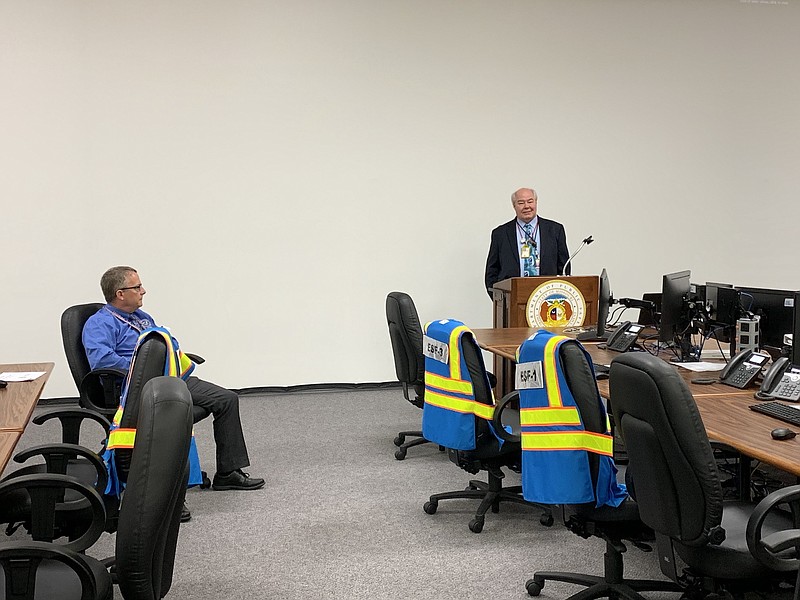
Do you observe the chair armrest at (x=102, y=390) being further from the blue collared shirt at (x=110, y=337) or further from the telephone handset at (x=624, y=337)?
the telephone handset at (x=624, y=337)

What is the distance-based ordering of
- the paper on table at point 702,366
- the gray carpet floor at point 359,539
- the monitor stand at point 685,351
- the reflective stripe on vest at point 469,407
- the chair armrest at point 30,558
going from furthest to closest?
the monitor stand at point 685,351 → the paper on table at point 702,366 → the reflective stripe on vest at point 469,407 → the gray carpet floor at point 359,539 → the chair armrest at point 30,558

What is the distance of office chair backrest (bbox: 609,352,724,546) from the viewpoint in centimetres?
233

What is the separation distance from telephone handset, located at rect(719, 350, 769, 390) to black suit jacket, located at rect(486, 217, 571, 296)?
9.07 ft

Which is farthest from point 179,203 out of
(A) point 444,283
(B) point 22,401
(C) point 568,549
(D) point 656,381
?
(D) point 656,381

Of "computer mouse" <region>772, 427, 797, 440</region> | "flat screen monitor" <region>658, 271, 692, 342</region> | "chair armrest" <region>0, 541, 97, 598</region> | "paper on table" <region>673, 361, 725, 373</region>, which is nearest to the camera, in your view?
"chair armrest" <region>0, 541, 97, 598</region>

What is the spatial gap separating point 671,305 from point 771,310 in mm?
460

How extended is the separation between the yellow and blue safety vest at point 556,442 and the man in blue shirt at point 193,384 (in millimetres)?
1981

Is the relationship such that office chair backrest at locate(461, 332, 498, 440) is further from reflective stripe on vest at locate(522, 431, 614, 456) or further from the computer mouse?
the computer mouse

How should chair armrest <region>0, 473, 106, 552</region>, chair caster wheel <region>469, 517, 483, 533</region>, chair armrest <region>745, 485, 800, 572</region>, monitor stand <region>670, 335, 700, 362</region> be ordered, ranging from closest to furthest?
chair armrest <region>745, 485, 800, 572</region> < chair armrest <region>0, 473, 106, 552</region> < chair caster wheel <region>469, 517, 483, 533</region> < monitor stand <region>670, 335, 700, 362</region>

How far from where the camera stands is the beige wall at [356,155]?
6.77m

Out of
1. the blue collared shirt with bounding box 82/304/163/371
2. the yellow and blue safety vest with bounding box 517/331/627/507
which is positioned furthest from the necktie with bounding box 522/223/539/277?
the yellow and blue safety vest with bounding box 517/331/627/507

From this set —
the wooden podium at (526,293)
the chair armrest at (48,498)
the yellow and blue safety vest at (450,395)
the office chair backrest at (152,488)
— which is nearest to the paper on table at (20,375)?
the chair armrest at (48,498)

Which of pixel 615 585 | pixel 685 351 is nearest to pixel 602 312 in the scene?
pixel 685 351

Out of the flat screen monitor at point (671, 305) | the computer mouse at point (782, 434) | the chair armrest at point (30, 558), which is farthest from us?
the flat screen monitor at point (671, 305)
